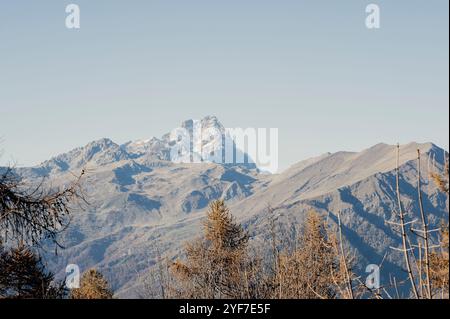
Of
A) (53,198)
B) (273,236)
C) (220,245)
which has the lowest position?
(220,245)

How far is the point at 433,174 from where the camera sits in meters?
5.45

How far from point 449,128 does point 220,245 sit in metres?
39.1

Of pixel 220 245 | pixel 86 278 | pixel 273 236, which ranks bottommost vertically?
pixel 86 278

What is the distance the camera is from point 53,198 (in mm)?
9281
